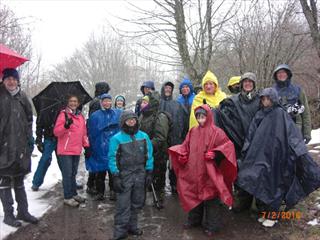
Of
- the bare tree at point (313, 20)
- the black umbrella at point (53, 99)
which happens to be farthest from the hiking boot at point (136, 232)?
the bare tree at point (313, 20)

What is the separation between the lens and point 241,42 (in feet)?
34.4

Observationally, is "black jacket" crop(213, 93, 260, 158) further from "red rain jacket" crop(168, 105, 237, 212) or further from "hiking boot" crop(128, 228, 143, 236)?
"hiking boot" crop(128, 228, 143, 236)

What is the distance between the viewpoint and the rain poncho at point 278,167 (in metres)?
4.52

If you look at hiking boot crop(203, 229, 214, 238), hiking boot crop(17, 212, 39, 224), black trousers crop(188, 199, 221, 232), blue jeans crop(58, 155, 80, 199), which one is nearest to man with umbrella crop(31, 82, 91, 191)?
blue jeans crop(58, 155, 80, 199)

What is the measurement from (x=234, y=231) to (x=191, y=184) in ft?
2.87

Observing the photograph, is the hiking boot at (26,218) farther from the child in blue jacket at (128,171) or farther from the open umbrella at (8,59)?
the open umbrella at (8,59)

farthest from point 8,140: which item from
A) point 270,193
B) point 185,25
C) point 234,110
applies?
point 185,25

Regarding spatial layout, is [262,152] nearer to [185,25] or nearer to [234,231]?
[234,231]

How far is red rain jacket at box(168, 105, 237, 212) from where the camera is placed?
455 centimetres

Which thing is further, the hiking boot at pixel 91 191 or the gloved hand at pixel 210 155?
the hiking boot at pixel 91 191

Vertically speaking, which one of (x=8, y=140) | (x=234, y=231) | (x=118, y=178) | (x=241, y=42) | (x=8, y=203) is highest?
(x=241, y=42)

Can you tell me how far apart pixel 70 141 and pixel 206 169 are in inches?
95.1

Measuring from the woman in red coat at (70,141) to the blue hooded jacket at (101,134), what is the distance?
0.93 feet
